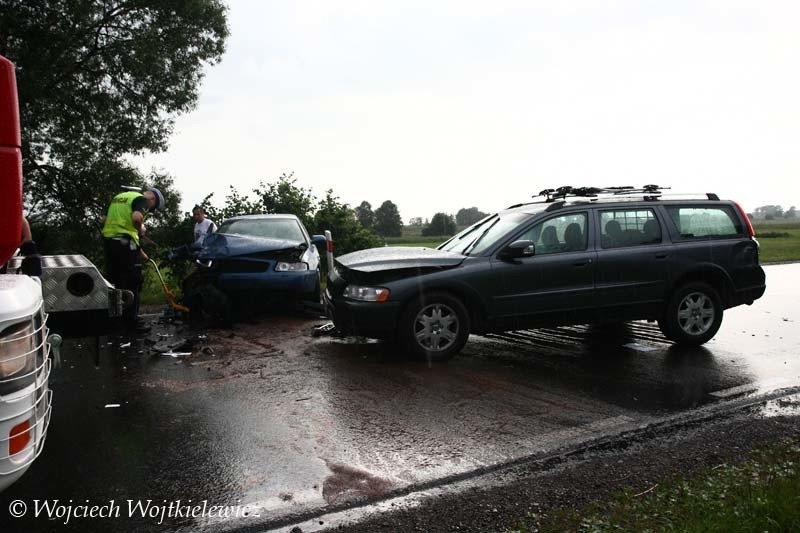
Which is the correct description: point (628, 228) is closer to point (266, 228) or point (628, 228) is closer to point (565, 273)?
point (565, 273)

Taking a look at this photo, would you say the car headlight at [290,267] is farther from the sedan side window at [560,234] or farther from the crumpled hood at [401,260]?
the sedan side window at [560,234]

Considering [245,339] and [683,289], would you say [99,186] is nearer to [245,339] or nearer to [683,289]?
[245,339]

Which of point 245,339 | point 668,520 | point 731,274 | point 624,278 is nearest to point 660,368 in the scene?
point 624,278

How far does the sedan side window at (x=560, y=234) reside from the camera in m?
7.39

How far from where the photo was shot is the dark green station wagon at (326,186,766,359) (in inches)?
273

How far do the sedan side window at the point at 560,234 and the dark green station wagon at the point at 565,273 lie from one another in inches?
0.5

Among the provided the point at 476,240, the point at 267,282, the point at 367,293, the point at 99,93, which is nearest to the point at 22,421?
the point at 367,293

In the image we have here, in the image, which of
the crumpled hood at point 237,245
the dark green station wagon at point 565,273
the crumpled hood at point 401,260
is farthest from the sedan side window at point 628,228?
the crumpled hood at point 237,245

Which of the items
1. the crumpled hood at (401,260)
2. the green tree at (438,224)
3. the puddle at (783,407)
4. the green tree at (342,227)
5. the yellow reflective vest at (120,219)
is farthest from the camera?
the green tree at (438,224)

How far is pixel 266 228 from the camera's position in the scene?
11305 millimetres

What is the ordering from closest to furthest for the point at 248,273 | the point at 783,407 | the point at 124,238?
1. the point at 783,407
2. the point at 124,238
3. the point at 248,273

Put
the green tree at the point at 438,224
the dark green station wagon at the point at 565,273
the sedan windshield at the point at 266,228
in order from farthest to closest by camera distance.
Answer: the green tree at the point at 438,224 → the sedan windshield at the point at 266,228 → the dark green station wagon at the point at 565,273

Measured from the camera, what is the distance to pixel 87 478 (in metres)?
3.98

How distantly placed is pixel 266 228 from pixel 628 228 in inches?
247
